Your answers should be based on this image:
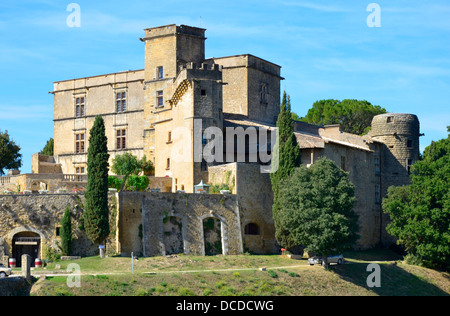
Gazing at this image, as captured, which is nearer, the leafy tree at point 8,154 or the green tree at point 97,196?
the green tree at point 97,196

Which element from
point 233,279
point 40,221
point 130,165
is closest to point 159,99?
point 130,165

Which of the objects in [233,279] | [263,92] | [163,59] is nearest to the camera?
[233,279]

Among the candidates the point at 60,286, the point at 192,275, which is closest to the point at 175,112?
the point at 192,275

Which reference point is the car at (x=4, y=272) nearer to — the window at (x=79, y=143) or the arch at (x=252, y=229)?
the arch at (x=252, y=229)

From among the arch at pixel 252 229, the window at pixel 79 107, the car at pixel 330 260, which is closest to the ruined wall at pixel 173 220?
the arch at pixel 252 229

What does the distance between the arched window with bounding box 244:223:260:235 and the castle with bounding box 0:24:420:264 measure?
78mm

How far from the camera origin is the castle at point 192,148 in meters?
48.6

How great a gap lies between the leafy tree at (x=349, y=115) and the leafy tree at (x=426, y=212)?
28215 mm

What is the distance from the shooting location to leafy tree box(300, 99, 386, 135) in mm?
84812

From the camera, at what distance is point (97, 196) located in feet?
153

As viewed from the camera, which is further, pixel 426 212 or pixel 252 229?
pixel 426 212

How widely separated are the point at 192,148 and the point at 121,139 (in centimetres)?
1993

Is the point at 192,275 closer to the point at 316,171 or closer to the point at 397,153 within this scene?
the point at 316,171

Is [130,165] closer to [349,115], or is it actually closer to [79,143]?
[79,143]
